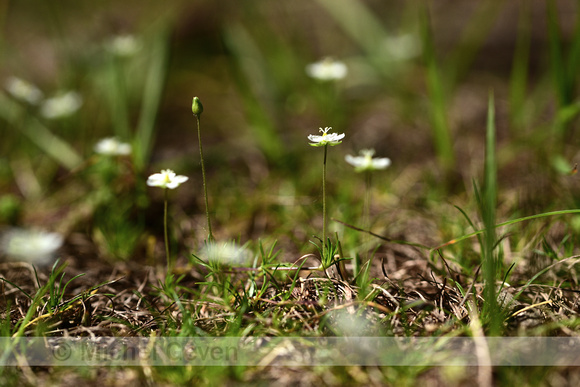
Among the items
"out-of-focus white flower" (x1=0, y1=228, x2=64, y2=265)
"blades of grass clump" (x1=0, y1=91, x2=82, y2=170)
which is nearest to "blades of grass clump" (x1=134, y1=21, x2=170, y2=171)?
"blades of grass clump" (x1=0, y1=91, x2=82, y2=170)

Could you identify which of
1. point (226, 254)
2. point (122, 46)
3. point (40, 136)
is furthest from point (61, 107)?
point (226, 254)

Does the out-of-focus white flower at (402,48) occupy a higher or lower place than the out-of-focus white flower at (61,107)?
higher

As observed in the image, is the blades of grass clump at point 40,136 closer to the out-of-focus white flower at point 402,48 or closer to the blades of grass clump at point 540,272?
the out-of-focus white flower at point 402,48

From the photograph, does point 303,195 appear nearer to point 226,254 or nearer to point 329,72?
point 329,72

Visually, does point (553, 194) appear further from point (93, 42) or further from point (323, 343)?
point (93, 42)

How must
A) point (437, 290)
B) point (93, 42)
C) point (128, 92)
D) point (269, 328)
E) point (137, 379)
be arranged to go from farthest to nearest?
1. point (93, 42)
2. point (128, 92)
3. point (437, 290)
4. point (269, 328)
5. point (137, 379)

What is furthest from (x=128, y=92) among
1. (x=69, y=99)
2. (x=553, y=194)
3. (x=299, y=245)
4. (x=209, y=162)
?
(x=553, y=194)

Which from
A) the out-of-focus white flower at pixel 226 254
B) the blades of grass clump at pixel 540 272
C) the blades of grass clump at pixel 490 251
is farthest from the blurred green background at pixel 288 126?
the blades of grass clump at pixel 490 251
